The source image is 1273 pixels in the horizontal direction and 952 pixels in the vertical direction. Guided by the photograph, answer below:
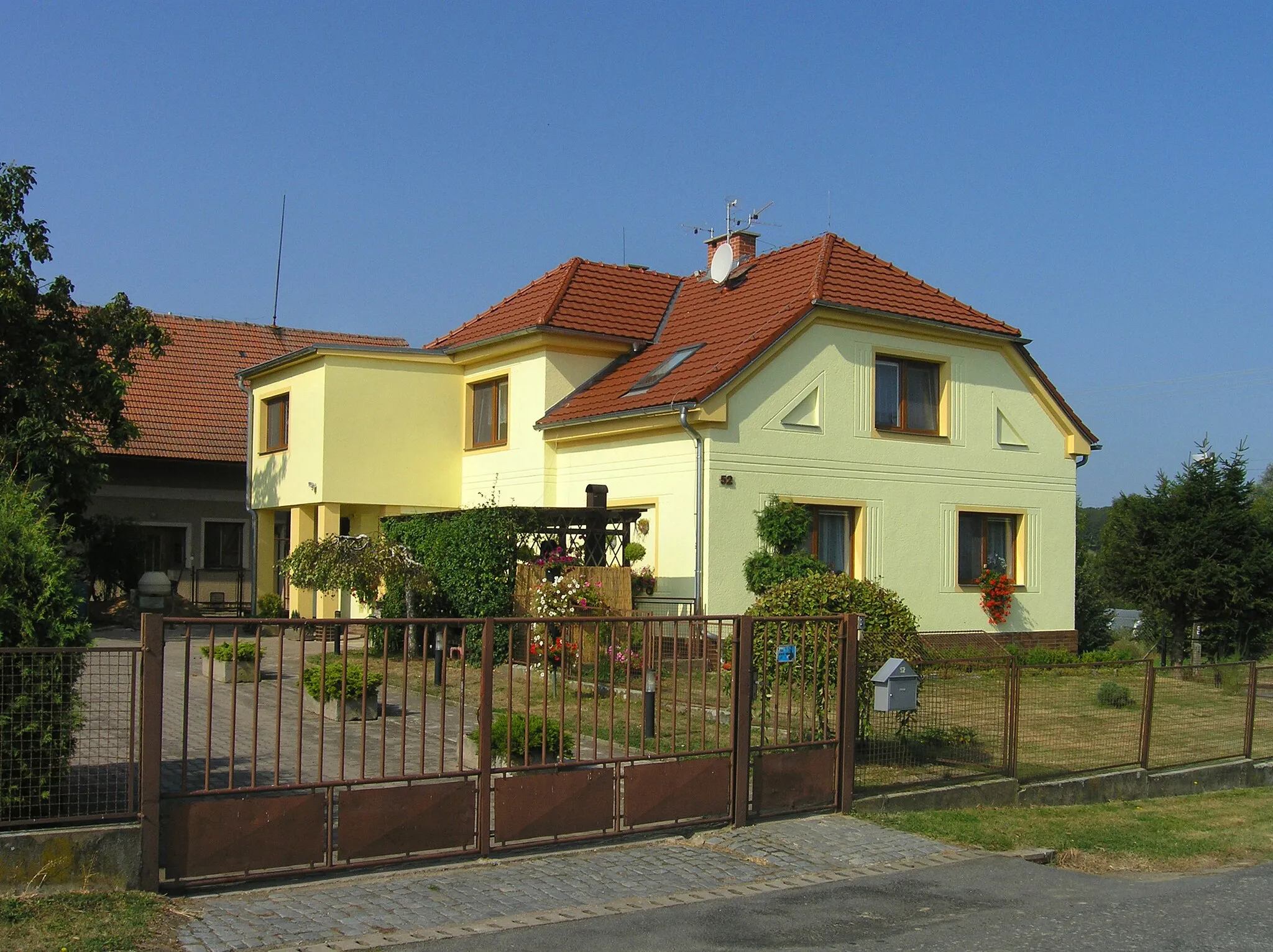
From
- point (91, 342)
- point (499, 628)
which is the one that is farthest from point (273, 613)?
point (499, 628)

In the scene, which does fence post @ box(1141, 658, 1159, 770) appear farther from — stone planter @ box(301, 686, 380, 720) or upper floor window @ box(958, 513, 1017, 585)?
upper floor window @ box(958, 513, 1017, 585)

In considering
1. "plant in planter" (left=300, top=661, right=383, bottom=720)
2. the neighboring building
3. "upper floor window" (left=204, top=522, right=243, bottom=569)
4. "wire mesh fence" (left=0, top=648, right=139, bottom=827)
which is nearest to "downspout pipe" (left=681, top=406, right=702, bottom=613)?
"plant in planter" (left=300, top=661, right=383, bottom=720)

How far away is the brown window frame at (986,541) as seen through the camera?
2270cm

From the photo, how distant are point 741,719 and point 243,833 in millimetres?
3838

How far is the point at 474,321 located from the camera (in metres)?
25.7

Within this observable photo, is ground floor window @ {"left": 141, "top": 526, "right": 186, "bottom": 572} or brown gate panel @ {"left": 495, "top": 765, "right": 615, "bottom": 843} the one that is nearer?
brown gate panel @ {"left": 495, "top": 765, "right": 615, "bottom": 843}

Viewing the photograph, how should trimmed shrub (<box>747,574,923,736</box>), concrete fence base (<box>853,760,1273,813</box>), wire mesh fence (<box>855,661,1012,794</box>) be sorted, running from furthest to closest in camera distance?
trimmed shrub (<box>747,574,923,736</box>) < wire mesh fence (<box>855,661,1012,794</box>) < concrete fence base (<box>853,760,1273,813</box>)

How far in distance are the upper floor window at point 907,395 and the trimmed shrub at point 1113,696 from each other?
8.98 meters

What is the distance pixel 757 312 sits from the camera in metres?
21.9

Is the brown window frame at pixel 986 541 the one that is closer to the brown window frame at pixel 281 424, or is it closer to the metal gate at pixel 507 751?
the metal gate at pixel 507 751

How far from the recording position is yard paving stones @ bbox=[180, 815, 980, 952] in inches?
278

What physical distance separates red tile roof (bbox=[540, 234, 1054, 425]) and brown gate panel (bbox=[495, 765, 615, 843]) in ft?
36.0

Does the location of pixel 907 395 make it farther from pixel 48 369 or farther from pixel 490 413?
pixel 48 369

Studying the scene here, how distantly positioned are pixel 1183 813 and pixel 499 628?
8.42m
